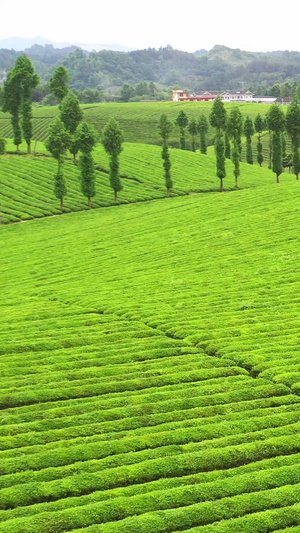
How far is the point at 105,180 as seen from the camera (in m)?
124

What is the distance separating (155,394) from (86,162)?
7741 cm

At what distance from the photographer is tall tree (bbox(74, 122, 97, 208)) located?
10506cm

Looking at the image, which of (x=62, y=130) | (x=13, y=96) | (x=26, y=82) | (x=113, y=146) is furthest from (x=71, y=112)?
(x=113, y=146)

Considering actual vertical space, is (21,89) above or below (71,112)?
above

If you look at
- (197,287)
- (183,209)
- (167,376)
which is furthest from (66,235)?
(167,376)

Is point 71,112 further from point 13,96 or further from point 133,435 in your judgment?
point 133,435

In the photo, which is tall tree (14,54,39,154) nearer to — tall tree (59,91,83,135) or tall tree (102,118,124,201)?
tall tree (59,91,83,135)

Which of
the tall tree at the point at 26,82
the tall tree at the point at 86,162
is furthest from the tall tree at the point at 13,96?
the tall tree at the point at 86,162

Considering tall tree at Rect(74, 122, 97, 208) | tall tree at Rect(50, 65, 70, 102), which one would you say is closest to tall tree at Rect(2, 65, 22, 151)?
tall tree at Rect(50, 65, 70, 102)

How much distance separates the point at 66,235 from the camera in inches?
3467

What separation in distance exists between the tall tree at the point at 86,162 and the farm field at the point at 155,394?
3933 centimetres

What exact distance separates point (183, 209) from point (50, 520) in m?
75.1

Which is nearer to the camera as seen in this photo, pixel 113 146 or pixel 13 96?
pixel 113 146

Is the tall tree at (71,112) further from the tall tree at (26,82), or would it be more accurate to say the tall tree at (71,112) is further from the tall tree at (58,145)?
the tall tree at (58,145)
